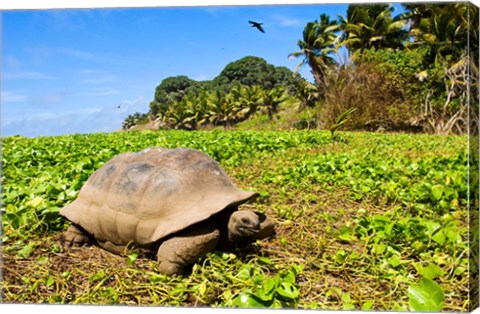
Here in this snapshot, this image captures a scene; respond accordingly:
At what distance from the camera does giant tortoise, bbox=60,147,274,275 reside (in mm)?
1937

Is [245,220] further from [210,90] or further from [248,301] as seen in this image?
[210,90]

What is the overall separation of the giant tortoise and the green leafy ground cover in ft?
0.27

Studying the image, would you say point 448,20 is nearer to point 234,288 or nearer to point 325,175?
point 325,175

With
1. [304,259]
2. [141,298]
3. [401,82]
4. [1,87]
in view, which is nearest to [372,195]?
[304,259]

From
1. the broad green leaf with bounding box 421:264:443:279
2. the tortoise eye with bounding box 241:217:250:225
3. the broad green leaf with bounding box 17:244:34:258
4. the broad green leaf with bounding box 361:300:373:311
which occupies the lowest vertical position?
the broad green leaf with bounding box 361:300:373:311

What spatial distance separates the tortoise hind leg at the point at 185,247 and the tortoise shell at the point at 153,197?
0.06 meters

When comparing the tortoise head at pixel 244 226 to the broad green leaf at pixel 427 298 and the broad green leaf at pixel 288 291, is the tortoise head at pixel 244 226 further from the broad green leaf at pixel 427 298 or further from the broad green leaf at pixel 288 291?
the broad green leaf at pixel 427 298

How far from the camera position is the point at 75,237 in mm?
2312

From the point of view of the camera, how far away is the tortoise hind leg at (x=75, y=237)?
2.30 m

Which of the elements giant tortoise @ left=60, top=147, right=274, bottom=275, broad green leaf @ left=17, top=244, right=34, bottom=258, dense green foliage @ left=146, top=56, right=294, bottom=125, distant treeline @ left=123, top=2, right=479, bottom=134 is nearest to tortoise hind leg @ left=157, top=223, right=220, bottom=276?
giant tortoise @ left=60, top=147, right=274, bottom=275

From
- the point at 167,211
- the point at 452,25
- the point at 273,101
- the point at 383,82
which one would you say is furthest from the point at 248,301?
the point at 273,101

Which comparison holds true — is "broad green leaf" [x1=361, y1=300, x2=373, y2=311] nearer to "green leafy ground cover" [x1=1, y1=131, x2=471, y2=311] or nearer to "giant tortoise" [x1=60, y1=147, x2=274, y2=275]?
"green leafy ground cover" [x1=1, y1=131, x2=471, y2=311]

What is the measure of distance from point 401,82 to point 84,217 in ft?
11.2

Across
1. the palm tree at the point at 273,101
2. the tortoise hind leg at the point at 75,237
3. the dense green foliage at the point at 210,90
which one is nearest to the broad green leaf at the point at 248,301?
the tortoise hind leg at the point at 75,237
